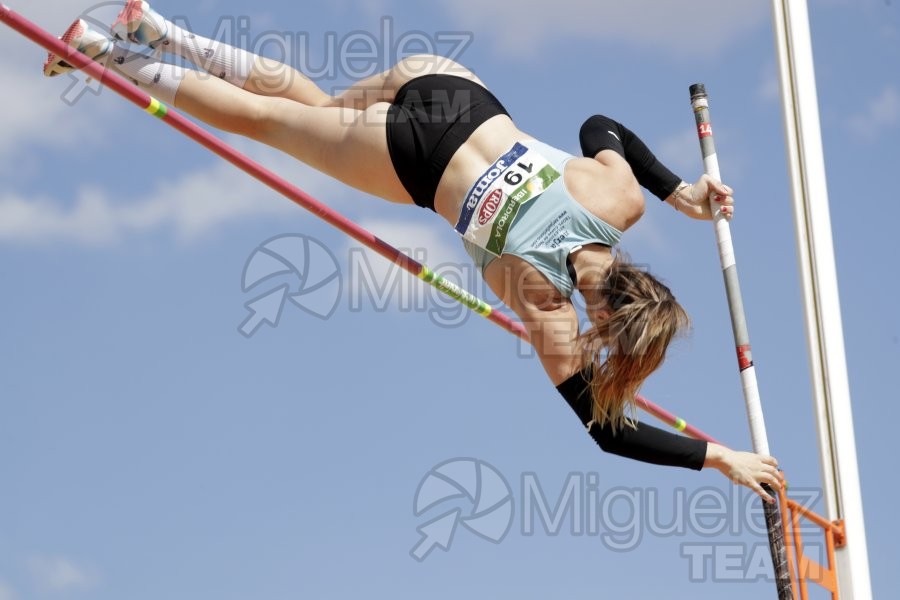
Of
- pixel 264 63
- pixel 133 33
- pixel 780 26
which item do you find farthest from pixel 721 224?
pixel 133 33

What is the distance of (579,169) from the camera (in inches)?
225

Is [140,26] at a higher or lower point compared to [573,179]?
higher

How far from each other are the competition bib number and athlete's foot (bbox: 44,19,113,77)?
5.69 feet

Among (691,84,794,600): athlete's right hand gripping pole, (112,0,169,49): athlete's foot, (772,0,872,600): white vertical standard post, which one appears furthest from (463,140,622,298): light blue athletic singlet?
(112,0,169,49): athlete's foot

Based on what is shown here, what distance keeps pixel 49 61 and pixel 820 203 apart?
375 cm

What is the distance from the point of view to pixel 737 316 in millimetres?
6730

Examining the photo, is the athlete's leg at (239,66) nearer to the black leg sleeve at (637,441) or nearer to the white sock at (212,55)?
the white sock at (212,55)

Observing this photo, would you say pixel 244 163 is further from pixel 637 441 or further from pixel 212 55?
pixel 637 441

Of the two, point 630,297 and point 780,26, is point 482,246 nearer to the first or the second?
point 630,297

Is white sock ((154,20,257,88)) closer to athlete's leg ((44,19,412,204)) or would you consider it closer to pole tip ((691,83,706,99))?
athlete's leg ((44,19,412,204))

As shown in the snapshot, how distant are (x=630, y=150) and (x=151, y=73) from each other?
213 centimetres

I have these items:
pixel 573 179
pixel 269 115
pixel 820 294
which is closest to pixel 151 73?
pixel 269 115

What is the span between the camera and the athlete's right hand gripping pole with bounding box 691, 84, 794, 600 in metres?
6.24

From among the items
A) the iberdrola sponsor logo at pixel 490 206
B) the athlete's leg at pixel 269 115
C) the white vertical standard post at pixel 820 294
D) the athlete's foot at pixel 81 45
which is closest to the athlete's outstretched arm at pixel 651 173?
the iberdrola sponsor logo at pixel 490 206
